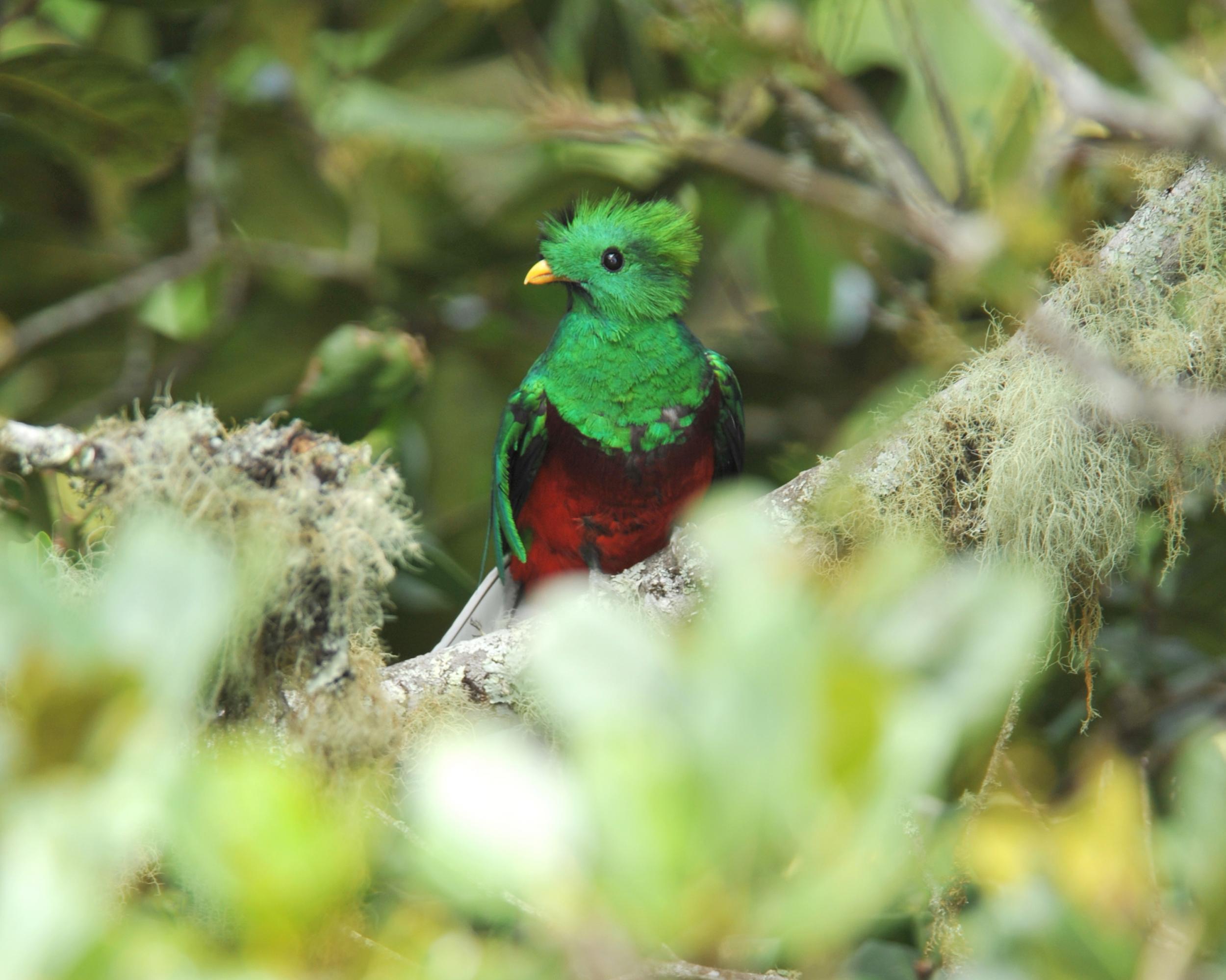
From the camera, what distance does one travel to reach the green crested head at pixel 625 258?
302cm

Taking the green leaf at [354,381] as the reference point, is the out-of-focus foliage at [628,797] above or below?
above

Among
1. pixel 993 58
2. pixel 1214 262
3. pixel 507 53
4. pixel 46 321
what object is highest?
pixel 1214 262

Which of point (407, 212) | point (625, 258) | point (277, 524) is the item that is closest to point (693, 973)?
point (277, 524)

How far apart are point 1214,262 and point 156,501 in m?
1.82

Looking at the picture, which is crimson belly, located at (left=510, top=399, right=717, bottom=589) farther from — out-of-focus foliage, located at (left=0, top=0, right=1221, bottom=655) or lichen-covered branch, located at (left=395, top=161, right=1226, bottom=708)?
lichen-covered branch, located at (left=395, top=161, right=1226, bottom=708)

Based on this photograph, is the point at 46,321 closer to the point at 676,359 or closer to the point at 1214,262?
the point at 676,359

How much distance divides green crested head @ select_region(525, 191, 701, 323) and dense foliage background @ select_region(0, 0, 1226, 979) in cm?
19

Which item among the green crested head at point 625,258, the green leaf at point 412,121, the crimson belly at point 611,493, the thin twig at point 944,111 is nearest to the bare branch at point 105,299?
the green leaf at point 412,121

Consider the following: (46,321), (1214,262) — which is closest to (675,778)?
(1214,262)

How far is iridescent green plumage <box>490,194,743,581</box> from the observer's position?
2957mm

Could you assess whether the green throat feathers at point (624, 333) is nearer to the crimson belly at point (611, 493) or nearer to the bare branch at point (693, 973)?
the crimson belly at point (611, 493)

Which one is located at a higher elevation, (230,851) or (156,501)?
(230,851)

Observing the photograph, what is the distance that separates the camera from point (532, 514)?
10.3ft

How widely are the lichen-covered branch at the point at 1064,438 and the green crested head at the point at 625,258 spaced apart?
949mm
